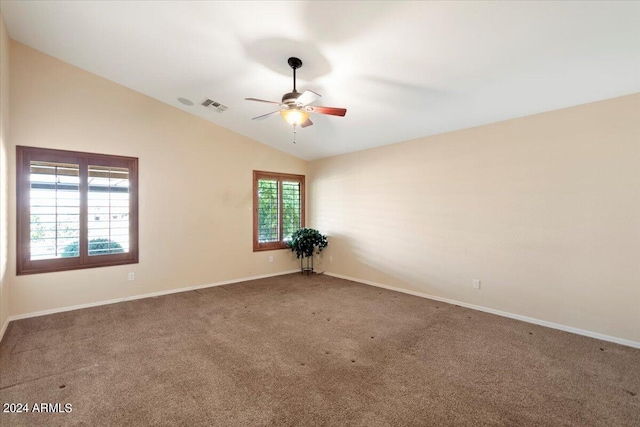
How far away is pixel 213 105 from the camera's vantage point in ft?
15.5

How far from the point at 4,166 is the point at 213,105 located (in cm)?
275

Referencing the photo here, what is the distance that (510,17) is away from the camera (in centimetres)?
228

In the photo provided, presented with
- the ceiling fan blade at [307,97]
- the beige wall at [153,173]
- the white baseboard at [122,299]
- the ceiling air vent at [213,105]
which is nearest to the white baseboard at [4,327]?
the white baseboard at [122,299]

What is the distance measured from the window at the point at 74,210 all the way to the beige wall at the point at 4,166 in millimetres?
287

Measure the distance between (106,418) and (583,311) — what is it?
488cm

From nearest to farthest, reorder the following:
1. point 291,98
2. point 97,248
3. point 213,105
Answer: point 291,98 → point 97,248 → point 213,105

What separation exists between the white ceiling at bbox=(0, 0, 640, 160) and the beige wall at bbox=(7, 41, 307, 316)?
1.37ft

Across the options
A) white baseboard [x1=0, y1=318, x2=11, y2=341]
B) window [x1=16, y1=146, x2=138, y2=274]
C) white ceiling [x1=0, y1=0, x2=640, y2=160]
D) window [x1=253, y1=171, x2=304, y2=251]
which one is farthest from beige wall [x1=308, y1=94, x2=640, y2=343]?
white baseboard [x1=0, y1=318, x2=11, y2=341]

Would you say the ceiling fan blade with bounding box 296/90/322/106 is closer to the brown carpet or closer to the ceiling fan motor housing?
the ceiling fan motor housing

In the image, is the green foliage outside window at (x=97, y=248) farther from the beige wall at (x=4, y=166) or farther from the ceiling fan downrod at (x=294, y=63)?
the ceiling fan downrod at (x=294, y=63)

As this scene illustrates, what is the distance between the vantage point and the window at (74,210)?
384 centimetres

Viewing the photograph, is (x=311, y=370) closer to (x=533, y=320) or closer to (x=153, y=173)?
(x=533, y=320)

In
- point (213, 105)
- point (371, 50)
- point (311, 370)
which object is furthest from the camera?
point (213, 105)

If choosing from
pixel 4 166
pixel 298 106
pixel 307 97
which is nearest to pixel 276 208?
pixel 298 106
